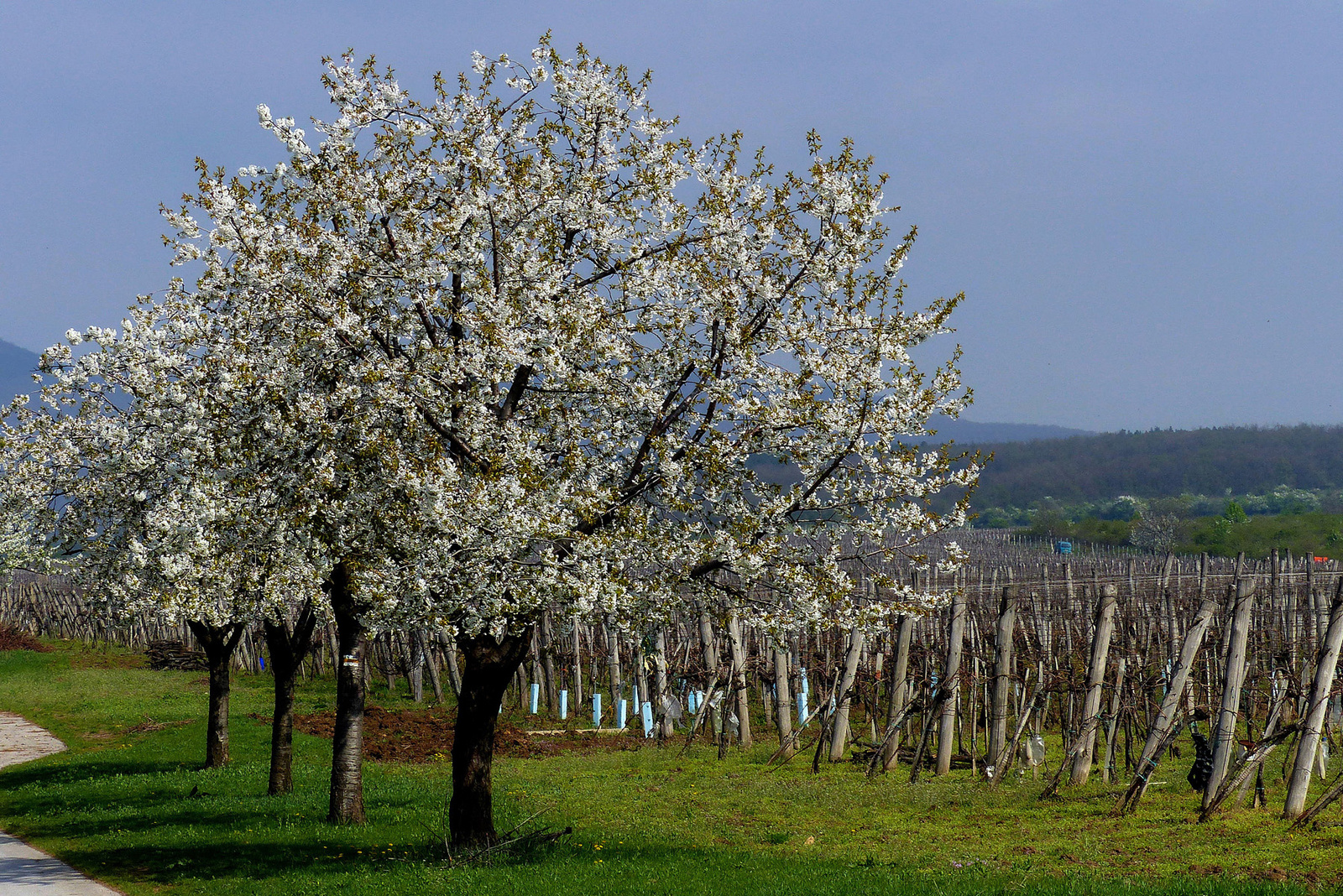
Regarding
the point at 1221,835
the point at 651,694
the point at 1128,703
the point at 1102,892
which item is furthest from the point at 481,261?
the point at 651,694

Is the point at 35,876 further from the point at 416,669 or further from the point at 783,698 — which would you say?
the point at 416,669

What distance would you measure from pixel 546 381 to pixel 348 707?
593 centimetres

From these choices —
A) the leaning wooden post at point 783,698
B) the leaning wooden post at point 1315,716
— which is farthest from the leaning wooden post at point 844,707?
the leaning wooden post at point 1315,716

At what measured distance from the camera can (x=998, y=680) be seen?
1912 centimetres

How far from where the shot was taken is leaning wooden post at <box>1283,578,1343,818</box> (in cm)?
1384

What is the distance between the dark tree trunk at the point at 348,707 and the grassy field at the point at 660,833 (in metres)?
0.46

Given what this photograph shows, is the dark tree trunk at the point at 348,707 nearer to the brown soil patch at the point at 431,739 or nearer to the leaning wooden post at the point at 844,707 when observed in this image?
the brown soil patch at the point at 431,739

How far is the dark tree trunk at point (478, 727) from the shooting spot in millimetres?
13555

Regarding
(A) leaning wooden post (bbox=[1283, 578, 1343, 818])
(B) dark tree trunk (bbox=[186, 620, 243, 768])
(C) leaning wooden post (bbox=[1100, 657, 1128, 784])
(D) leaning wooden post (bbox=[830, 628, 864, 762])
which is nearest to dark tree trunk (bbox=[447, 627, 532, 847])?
(B) dark tree trunk (bbox=[186, 620, 243, 768])

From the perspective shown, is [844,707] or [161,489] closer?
[161,489]

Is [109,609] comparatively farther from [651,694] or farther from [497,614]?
[651,694]

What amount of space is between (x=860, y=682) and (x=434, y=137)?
66.2ft

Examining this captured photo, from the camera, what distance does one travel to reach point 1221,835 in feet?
44.3

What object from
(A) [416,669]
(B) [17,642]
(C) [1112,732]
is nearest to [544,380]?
(C) [1112,732]
